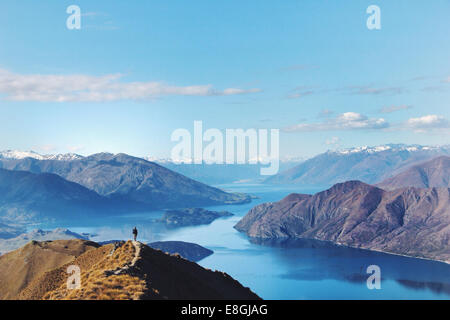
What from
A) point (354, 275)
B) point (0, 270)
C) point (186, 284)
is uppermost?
point (186, 284)

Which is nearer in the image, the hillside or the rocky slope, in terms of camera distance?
the rocky slope

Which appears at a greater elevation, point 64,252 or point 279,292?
point 64,252

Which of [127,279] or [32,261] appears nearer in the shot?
[127,279]

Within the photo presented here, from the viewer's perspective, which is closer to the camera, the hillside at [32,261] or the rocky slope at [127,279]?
the rocky slope at [127,279]

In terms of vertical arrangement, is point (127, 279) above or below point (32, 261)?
above
